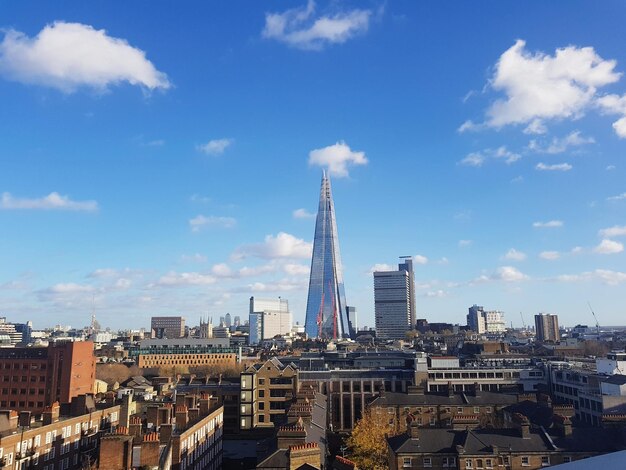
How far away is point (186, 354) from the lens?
185 metres

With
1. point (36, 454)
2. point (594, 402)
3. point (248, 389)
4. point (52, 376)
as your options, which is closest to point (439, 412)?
point (594, 402)

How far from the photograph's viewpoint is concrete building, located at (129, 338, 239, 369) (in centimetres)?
18112

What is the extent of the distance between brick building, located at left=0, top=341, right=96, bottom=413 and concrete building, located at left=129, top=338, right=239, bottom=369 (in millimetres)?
71241

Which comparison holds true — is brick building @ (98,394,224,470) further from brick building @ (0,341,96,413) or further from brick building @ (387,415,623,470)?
brick building @ (0,341,96,413)

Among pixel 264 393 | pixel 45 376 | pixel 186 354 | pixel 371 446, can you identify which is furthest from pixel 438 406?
pixel 186 354

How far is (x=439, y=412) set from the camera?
76.9 metres

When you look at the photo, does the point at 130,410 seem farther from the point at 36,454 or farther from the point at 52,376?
the point at 52,376

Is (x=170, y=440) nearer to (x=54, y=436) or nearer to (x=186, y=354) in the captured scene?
(x=54, y=436)

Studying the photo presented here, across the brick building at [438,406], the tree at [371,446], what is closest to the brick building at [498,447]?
the tree at [371,446]

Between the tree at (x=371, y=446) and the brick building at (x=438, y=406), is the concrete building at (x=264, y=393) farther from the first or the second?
the tree at (x=371, y=446)

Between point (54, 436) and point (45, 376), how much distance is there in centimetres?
5742

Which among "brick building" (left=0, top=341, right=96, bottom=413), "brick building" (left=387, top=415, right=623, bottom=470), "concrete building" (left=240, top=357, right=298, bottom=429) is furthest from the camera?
"brick building" (left=0, top=341, right=96, bottom=413)

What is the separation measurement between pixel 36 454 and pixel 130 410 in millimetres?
15648

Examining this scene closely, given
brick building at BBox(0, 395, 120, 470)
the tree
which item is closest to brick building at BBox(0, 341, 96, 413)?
→ brick building at BBox(0, 395, 120, 470)
